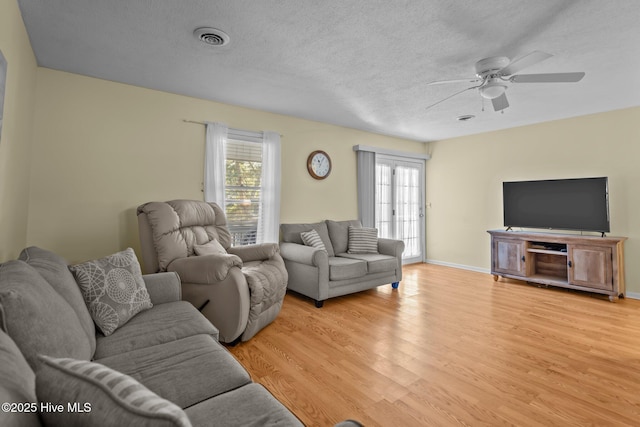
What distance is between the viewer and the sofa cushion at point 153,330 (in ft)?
5.08

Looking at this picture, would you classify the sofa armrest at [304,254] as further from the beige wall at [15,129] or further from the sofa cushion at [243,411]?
the beige wall at [15,129]

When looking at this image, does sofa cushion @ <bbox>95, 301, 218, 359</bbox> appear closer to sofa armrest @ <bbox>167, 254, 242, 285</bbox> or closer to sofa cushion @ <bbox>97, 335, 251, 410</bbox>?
sofa cushion @ <bbox>97, 335, 251, 410</bbox>

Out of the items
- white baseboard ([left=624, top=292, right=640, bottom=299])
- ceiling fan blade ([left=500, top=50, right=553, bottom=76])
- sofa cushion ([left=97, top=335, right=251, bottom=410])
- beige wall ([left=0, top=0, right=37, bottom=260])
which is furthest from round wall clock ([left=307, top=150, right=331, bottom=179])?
white baseboard ([left=624, top=292, right=640, bottom=299])

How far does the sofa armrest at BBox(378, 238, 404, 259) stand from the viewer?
434cm

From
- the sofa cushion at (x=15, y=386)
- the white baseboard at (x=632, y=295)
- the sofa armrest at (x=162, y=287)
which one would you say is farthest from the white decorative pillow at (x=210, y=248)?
the white baseboard at (x=632, y=295)

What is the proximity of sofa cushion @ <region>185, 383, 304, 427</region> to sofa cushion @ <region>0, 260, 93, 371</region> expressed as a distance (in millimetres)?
487

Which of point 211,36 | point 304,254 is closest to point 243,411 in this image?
point 211,36

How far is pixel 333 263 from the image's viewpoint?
373 cm

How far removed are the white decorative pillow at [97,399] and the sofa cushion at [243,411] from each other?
0.52 meters

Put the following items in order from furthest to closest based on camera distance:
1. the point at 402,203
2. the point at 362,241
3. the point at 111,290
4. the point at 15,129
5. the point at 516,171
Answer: the point at 402,203, the point at 516,171, the point at 362,241, the point at 15,129, the point at 111,290

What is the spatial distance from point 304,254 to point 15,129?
106 inches

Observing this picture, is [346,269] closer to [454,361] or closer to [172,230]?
[454,361]

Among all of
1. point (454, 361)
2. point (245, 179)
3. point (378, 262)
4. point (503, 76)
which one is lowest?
point (454, 361)

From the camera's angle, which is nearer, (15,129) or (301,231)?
(15,129)
